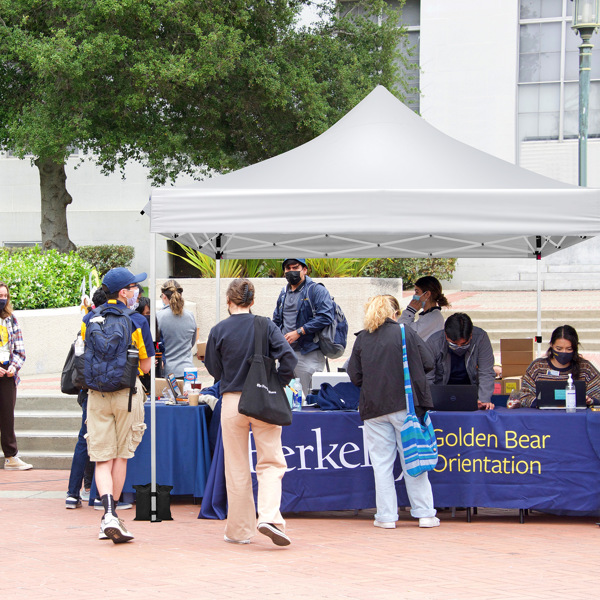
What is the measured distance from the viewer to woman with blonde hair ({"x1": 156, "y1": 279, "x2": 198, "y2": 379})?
983 cm

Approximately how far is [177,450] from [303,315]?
7.01ft

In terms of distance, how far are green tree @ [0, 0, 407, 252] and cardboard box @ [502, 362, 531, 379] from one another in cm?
871

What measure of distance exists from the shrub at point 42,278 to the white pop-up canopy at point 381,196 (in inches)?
287

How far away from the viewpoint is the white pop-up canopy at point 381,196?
7383mm

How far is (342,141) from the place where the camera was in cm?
907

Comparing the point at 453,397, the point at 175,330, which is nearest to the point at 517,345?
the point at 453,397

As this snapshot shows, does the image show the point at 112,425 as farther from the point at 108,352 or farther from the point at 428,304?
the point at 428,304

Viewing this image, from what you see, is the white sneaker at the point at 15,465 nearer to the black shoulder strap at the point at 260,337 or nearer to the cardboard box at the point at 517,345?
the black shoulder strap at the point at 260,337

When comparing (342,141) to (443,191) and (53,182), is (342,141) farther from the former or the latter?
(53,182)

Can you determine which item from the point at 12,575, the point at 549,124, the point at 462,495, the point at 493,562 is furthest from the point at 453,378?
the point at 549,124

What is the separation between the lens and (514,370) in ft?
32.1

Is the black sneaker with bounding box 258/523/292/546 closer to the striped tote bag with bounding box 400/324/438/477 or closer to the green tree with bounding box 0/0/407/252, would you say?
the striped tote bag with bounding box 400/324/438/477

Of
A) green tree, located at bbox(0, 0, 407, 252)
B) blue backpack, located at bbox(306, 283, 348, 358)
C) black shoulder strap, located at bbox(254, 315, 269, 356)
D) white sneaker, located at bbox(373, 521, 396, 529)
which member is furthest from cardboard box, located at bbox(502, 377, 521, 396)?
green tree, located at bbox(0, 0, 407, 252)

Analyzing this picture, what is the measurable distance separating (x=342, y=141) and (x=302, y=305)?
169 cm
